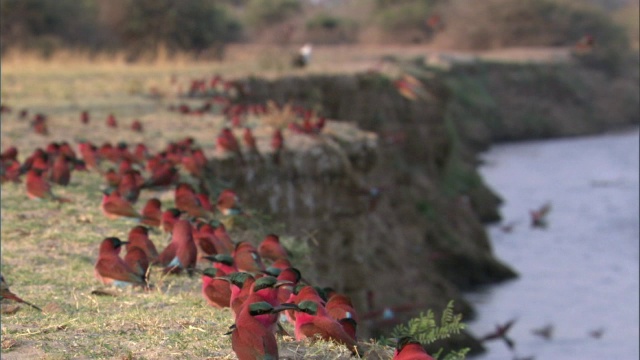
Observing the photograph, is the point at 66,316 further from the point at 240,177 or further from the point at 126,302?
the point at 240,177

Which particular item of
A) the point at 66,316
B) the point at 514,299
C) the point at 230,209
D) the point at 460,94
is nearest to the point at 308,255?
the point at 230,209

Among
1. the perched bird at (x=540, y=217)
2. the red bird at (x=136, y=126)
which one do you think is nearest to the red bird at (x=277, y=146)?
the red bird at (x=136, y=126)

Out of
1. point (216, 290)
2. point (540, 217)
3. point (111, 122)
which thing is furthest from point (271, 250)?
point (540, 217)

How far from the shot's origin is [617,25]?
4103 centimetres

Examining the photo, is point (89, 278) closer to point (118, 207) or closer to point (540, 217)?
point (118, 207)

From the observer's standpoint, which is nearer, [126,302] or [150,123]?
[126,302]

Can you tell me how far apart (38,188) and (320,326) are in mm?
4690

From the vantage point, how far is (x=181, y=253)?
240 inches

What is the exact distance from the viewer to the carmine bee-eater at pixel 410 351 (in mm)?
3748

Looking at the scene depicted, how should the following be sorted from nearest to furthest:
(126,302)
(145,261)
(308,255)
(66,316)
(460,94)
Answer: (66,316) < (126,302) < (145,261) < (308,255) < (460,94)

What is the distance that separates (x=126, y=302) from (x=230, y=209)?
246 centimetres

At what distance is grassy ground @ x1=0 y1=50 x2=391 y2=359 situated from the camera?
4332 mm

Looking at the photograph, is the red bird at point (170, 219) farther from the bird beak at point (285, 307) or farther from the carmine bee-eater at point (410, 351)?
the carmine bee-eater at point (410, 351)

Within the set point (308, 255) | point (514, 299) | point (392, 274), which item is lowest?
point (514, 299)
